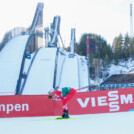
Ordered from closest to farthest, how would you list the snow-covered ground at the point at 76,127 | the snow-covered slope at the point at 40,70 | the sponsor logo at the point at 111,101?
the snow-covered ground at the point at 76,127, the sponsor logo at the point at 111,101, the snow-covered slope at the point at 40,70

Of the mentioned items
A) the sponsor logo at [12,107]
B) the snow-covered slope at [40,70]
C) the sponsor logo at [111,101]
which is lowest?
the sponsor logo at [12,107]

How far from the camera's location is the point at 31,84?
23.1 metres

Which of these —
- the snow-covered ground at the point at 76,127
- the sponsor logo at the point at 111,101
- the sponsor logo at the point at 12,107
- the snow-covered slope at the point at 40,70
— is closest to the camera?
the snow-covered ground at the point at 76,127

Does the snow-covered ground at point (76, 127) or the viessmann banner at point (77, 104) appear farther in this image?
the viessmann banner at point (77, 104)

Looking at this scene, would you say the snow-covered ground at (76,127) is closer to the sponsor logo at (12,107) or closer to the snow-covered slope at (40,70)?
the sponsor logo at (12,107)

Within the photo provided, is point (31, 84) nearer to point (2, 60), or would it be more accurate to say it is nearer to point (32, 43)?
point (2, 60)

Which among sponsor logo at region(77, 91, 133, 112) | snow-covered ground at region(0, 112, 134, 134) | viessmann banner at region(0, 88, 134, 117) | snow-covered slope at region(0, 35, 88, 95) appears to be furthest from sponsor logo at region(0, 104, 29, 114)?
snow-covered slope at region(0, 35, 88, 95)

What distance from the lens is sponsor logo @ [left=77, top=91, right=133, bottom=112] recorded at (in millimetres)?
11312

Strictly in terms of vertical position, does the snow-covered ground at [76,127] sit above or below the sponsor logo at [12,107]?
above

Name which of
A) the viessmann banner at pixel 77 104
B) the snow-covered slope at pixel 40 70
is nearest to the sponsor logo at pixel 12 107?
the viessmann banner at pixel 77 104

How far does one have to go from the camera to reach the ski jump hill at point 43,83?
449 inches

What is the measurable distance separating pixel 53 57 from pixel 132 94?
53.8ft

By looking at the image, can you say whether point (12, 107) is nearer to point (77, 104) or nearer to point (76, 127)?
point (77, 104)

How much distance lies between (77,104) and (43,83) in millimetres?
11930
